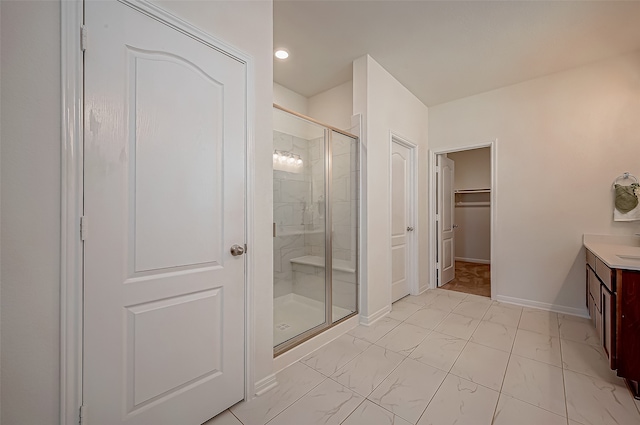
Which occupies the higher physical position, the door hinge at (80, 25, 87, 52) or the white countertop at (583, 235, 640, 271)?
the door hinge at (80, 25, 87, 52)

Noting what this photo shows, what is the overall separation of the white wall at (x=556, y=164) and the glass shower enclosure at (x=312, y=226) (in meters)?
2.11

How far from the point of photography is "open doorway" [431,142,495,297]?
13.1 feet

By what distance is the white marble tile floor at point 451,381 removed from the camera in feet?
4.86

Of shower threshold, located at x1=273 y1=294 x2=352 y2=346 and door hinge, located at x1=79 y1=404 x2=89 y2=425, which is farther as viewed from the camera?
shower threshold, located at x1=273 y1=294 x2=352 y2=346

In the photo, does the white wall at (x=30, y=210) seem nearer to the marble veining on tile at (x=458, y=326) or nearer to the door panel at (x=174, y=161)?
the door panel at (x=174, y=161)

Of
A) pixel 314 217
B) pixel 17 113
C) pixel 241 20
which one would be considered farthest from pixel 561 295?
pixel 17 113

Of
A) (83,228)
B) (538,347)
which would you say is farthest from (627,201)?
(83,228)

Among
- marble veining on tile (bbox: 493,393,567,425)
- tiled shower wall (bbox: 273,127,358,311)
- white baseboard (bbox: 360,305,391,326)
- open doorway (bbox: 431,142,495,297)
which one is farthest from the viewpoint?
open doorway (bbox: 431,142,495,297)

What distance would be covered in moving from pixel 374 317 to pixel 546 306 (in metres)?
2.14

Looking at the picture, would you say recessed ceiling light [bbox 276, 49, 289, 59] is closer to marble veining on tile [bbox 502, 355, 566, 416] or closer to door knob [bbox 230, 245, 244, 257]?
door knob [bbox 230, 245, 244, 257]

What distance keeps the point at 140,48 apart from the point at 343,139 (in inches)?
70.8

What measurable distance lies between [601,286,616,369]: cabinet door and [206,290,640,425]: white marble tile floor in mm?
206

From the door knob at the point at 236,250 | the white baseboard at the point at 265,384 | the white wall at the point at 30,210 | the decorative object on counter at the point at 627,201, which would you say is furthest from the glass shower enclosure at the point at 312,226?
the decorative object on counter at the point at 627,201

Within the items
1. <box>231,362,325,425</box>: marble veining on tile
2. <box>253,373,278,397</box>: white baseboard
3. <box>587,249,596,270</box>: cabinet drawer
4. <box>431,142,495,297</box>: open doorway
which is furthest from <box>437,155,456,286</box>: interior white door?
<box>253,373,278,397</box>: white baseboard
